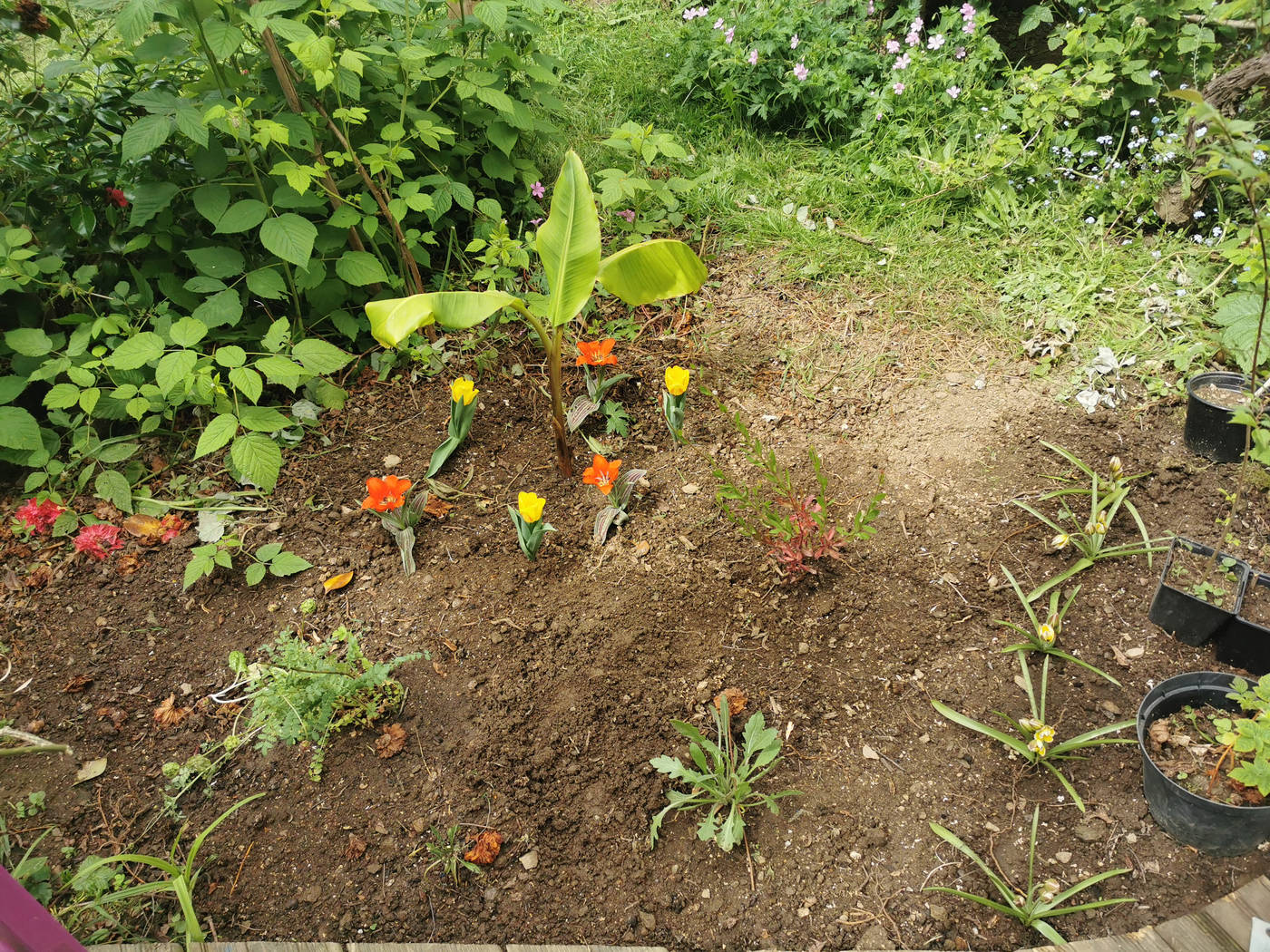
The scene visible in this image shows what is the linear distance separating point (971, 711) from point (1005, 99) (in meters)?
2.98

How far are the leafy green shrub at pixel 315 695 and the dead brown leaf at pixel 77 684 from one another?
45 centimetres

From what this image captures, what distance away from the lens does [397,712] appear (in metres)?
2.11

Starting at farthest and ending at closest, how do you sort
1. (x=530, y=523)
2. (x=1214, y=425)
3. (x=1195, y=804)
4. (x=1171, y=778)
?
(x=1214, y=425), (x=530, y=523), (x=1171, y=778), (x=1195, y=804)

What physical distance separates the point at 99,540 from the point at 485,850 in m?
1.63

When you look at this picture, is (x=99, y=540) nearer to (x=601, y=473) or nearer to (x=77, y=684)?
(x=77, y=684)

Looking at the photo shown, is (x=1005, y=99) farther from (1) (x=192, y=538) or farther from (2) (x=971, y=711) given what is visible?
(1) (x=192, y=538)

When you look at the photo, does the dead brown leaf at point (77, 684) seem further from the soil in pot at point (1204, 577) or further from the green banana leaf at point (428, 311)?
the soil in pot at point (1204, 577)

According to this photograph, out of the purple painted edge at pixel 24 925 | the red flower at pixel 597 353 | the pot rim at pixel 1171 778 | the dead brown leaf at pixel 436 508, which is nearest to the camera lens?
the purple painted edge at pixel 24 925

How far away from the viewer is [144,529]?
2.57 m

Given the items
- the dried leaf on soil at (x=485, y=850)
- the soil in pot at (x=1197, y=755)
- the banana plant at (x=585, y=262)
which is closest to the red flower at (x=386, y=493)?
the banana plant at (x=585, y=262)

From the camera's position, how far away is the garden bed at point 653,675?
5.85 feet

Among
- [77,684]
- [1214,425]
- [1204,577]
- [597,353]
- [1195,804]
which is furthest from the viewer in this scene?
[597,353]

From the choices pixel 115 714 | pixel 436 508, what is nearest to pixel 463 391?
pixel 436 508

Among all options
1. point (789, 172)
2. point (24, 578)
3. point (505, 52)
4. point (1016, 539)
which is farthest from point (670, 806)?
point (789, 172)
